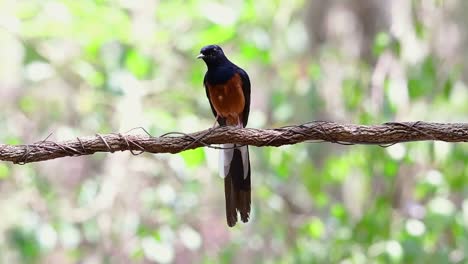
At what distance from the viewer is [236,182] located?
11.6 ft

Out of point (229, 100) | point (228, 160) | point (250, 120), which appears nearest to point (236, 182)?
point (228, 160)

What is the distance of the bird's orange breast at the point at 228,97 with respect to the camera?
153 inches

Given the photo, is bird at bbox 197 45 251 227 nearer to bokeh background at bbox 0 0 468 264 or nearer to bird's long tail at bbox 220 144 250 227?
bird's long tail at bbox 220 144 250 227

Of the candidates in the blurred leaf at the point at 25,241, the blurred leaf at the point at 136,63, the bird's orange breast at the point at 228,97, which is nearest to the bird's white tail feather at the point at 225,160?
the bird's orange breast at the point at 228,97

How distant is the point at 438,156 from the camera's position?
14.2ft

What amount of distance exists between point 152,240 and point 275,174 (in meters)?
0.93

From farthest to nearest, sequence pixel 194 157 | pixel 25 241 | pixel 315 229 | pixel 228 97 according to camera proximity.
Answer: pixel 315 229, pixel 25 241, pixel 194 157, pixel 228 97

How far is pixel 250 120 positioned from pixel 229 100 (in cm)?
111

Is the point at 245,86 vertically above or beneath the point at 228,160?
above

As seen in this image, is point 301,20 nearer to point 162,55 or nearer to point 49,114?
point 162,55

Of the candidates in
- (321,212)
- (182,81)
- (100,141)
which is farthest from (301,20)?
(100,141)

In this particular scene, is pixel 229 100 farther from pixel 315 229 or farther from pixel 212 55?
pixel 315 229

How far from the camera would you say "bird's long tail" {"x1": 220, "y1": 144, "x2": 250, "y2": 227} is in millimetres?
3400

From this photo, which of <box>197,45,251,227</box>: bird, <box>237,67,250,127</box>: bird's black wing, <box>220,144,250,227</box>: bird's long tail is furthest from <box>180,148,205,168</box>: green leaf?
<box>220,144,250,227</box>: bird's long tail
